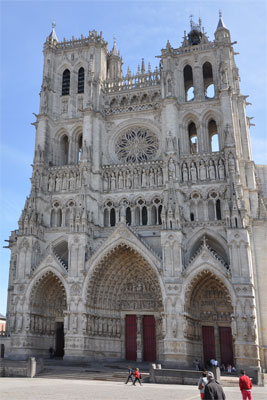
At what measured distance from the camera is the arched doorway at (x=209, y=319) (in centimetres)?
2748

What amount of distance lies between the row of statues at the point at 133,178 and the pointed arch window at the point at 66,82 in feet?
34.1

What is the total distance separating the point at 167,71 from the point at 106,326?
2191 centimetres

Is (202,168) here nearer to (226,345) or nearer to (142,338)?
(226,345)

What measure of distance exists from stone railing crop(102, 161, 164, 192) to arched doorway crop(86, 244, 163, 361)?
578 cm

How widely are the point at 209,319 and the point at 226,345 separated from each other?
2.07 metres

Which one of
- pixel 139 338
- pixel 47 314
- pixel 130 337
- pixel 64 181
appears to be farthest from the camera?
pixel 64 181

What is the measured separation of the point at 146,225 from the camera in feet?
102

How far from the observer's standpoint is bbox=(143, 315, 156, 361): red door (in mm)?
29386

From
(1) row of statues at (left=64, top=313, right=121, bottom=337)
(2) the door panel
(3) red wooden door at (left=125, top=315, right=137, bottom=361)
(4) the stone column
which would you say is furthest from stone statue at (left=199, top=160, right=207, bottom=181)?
(2) the door panel

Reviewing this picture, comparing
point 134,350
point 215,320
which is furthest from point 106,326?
point 215,320

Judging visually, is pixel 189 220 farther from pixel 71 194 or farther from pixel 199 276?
pixel 71 194

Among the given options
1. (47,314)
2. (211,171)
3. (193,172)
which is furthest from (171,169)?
(47,314)

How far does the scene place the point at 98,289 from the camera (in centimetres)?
3005

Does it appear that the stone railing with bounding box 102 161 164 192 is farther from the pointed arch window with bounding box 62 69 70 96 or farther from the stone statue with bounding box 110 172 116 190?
the pointed arch window with bounding box 62 69 70 96
